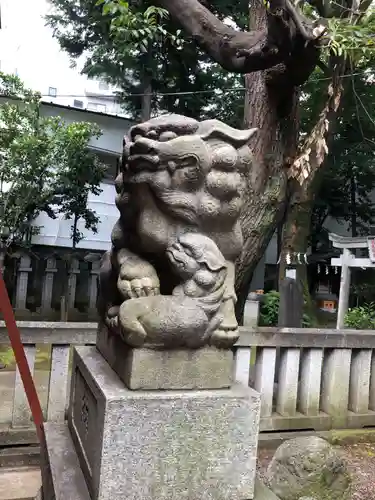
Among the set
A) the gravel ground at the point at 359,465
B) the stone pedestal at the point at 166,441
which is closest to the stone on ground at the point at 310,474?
the gravel ground at the point at 359,465

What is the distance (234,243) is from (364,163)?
36.7 ft

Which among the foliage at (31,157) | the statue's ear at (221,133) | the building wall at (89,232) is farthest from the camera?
the building wall at (89,232)

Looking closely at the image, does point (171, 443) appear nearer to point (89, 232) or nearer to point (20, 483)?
point (20, 483)

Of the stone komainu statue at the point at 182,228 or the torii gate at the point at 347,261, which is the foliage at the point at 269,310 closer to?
the torii gate at the point at 347,261

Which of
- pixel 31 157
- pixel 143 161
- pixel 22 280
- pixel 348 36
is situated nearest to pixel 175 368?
pixel 143 161

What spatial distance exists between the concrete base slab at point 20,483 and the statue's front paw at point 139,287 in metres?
1.76

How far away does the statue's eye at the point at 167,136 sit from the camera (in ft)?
5.98

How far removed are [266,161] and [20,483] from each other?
3.28 meters

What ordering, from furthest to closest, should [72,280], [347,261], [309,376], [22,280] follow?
1. [72,280]
2. [22,280]
3. [347,261]
4. [309,376]

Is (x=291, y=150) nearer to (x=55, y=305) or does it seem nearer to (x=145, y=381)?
(x=145, y=381)

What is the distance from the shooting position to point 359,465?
3615 millimetres

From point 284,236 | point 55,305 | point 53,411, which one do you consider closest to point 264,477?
point 53,411

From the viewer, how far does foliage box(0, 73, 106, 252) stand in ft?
27.7

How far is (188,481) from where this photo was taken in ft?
5.63
